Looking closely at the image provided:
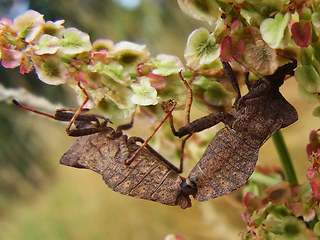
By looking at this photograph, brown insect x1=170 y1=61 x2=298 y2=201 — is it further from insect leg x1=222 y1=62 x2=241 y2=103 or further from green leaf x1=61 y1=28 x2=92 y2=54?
green leaf x1=61 y1=28 x2=92 y2=54

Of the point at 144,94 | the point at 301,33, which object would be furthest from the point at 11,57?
the point at 301,33

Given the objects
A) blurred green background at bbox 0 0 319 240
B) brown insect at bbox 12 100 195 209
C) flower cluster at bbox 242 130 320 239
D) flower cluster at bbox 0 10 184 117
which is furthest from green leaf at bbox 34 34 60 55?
blurred green background at bbox 0 0 319 240

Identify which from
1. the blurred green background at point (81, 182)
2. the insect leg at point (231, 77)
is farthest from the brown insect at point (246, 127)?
the blurred green background at point (81, 182)

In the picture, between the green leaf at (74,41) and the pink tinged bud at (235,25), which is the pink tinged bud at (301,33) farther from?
the green leaf at (74,41)

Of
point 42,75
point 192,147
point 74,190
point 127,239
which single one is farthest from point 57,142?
point 42,75

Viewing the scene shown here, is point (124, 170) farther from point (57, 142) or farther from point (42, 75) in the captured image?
point (57, 142)

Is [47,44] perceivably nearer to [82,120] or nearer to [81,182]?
[82,120]
